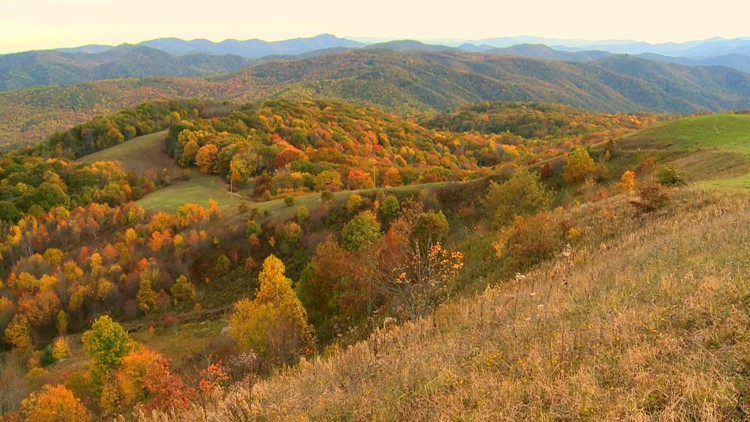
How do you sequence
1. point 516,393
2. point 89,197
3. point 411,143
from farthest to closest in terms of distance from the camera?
point 411,143 → point 89,197 → point 516,393

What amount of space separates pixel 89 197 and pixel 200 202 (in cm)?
2649

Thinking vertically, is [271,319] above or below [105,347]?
above

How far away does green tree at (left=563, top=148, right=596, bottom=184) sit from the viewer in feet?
128

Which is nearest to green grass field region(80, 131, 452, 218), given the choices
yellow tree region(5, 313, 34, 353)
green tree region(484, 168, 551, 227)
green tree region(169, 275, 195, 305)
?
green tree region(169, 275, 195, 305)

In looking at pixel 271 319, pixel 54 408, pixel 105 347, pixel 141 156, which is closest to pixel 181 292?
pixel 105 347

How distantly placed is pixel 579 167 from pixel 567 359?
122 ft

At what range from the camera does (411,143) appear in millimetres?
129500

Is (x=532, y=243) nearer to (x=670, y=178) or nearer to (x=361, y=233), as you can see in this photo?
(x=670, y=178)

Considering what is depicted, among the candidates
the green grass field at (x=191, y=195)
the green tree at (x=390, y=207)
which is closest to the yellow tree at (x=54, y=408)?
the green tree at (x=390, y=207)

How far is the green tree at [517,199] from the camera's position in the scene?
92.9 ft

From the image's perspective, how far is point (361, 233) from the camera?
40625 millimetres

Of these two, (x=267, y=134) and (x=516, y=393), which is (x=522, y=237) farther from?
(x=267, y=134)

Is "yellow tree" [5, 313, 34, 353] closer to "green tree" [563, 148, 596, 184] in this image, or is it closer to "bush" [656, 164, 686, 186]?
"green tree" [563, 148, 596, 184]

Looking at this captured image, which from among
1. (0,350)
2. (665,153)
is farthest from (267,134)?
(665,153)
